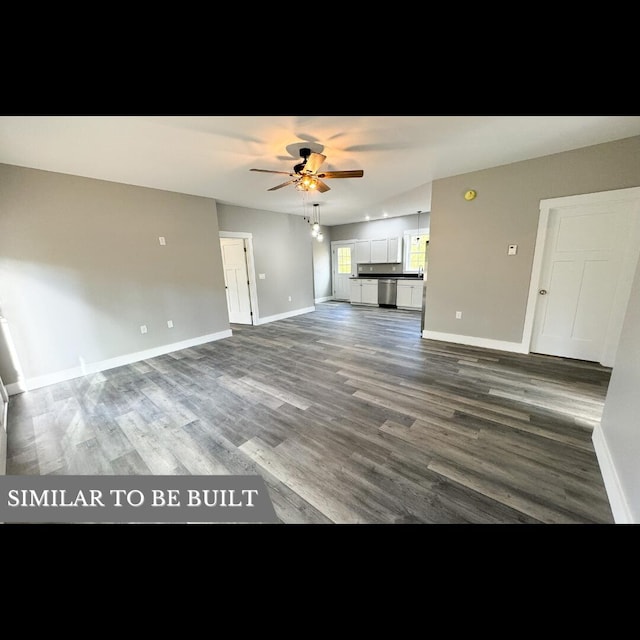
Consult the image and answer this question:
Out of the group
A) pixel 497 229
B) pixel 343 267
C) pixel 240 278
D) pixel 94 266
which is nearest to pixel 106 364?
pixel 94 266

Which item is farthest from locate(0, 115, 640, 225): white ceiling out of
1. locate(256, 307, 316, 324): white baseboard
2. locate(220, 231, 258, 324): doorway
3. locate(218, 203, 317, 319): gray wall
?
locate(256, 307, 316, 324): white baseboard

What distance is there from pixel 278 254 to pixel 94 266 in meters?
3.32

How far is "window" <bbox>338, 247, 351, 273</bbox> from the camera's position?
796 cm

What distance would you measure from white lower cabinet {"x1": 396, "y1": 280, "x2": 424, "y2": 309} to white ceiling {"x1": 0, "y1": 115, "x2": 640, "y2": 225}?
3.15 meters

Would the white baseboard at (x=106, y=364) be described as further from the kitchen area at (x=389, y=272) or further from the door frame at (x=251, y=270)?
the kitchen area at (x=389, y=272)

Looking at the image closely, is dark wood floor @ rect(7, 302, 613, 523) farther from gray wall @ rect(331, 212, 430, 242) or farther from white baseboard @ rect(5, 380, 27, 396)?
gray wall @ rect(331, 212, 430, 242)

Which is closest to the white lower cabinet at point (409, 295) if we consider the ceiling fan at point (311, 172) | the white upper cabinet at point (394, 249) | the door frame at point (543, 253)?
the white upper cabinet at point (394, 249)

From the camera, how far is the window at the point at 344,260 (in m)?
7.96

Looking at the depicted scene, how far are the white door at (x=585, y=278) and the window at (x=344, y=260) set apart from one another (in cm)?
535

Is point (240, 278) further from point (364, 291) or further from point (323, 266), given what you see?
point (364, 291)

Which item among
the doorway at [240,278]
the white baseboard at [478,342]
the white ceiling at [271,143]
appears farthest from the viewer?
the doorway at [240,278]

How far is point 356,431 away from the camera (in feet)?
6.35
